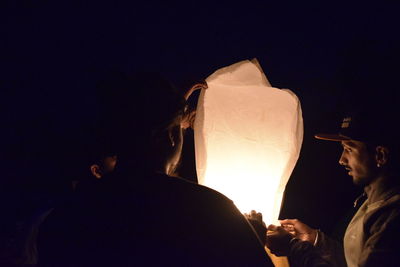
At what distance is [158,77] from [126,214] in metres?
0.51

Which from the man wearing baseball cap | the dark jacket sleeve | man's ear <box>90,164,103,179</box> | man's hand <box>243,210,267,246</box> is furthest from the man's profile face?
man's ear <box>90,164,103,179</box>

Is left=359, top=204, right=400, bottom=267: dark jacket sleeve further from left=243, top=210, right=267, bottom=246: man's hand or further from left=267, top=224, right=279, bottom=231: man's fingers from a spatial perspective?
left=243, top=210, right=267, bottom=246: man's hand

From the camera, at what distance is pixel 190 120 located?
61.4 inches

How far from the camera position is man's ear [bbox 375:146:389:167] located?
1.97m

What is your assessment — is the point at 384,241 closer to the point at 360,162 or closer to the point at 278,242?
the point at 278,242

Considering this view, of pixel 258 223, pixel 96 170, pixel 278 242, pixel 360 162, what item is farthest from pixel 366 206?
pixel 96 170

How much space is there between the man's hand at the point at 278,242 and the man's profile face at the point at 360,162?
30.3 inches

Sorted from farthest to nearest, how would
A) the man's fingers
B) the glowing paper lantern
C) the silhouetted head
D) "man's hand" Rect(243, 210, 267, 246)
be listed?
the man's fingers
the glowing paper lantern
"man's hand" Rect(243, 210, 267, 246)
the silhouetted head

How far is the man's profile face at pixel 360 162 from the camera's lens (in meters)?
2.03

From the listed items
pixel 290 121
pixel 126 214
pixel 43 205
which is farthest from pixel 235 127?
pixel 43 205

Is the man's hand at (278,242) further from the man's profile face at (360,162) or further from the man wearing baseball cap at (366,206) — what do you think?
the man's profile face at (360,162)

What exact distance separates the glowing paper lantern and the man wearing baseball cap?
1.03 ft

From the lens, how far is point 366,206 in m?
2.09

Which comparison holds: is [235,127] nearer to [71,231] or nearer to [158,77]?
[158,77]
